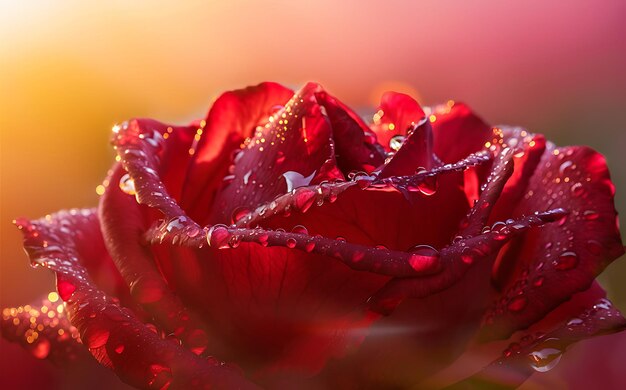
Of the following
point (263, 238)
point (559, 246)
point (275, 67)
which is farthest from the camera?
point (275, 67)

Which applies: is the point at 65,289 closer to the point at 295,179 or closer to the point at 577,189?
the point at 295,179

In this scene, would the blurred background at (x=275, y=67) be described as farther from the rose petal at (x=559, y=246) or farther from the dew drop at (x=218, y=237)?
the dew drop at (x=218, y=237)

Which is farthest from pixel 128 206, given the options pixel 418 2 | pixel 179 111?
pixel 418 2

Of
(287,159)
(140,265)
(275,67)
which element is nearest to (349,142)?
(287,159)

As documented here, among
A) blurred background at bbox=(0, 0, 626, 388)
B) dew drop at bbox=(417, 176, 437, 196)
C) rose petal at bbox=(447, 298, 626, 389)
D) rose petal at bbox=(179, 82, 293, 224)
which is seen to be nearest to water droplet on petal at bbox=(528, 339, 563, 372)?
rose petal at bbox=(447, 298, 626, 389)

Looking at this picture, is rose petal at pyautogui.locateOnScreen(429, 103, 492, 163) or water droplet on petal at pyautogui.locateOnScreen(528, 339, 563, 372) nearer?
water droplet on petal at pyautogui.locateOnScreen(528, 339, 563, 372)

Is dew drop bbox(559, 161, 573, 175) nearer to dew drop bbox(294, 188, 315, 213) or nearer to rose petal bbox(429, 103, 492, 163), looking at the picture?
rose petal bbox(429, 103, 492, 163)
